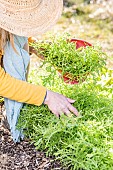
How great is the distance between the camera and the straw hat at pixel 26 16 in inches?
100

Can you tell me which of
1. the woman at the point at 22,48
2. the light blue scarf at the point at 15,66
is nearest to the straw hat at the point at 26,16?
the woman at the point at 22,48

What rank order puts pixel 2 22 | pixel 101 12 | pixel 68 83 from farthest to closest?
pixel 101 12 < pixel 68 83 < pixel 2 22

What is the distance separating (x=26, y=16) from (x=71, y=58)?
16.5 inches

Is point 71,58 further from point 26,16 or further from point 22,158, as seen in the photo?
point 22,158

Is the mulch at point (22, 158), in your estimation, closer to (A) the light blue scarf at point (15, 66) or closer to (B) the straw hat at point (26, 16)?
(A) the light blue scarf at point (15, 66)

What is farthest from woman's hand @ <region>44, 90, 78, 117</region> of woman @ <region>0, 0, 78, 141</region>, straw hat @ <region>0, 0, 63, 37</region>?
straw hat @ <region>0, 0, 63, 37</region>

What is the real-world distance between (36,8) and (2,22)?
0.23m

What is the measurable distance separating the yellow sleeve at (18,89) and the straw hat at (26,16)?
0.25 m

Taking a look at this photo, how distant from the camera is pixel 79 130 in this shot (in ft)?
8.56

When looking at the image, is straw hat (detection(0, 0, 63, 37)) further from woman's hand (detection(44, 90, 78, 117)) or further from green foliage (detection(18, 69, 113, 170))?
green foliage (detection(18, 69, 113, 170))

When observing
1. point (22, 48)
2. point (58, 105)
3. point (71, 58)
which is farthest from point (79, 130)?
point (22, 48)

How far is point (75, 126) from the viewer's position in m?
2.64

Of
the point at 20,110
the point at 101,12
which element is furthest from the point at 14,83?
the point at 101,12

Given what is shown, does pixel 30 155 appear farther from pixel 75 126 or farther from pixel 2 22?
pixel 2 22
